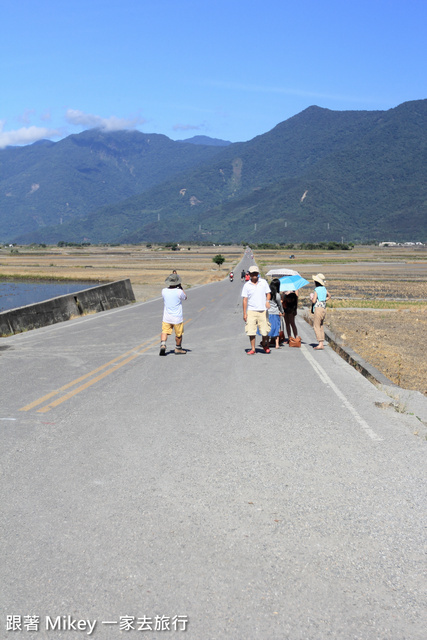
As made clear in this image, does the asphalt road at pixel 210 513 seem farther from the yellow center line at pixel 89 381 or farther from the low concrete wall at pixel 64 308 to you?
the low concrete wall at pixel 64 308

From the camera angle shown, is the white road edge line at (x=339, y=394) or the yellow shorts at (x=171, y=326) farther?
the yellow shorts at (x=171, y=326)

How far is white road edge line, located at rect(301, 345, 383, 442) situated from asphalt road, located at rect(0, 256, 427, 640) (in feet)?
0.19

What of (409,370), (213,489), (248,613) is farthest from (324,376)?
(248,613)

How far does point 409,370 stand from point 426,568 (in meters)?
8.92

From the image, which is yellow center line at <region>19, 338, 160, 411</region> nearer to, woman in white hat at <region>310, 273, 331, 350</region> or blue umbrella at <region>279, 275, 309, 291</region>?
blue umbrella at <region>279, 275, 309, 291</region>

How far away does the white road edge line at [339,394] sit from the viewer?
7.38 meters

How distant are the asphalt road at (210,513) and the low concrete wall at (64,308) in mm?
8337

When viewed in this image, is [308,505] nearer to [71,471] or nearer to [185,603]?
[185,603]

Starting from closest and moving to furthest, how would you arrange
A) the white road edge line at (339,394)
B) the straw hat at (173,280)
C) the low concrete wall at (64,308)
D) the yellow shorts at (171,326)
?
1. the white road edge line at (339,394)
2. the straw hat at (173,280)
3. the yellow shorts at (171,326)
4. the low concrete wall at (64,308)

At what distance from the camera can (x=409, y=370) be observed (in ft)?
41.5

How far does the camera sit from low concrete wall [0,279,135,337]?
1781 centimetres

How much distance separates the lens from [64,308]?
2197 cm

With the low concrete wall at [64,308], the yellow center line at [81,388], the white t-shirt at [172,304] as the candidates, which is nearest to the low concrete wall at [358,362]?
the white t-shirt at [172,304]

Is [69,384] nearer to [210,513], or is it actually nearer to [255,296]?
[255,296]
